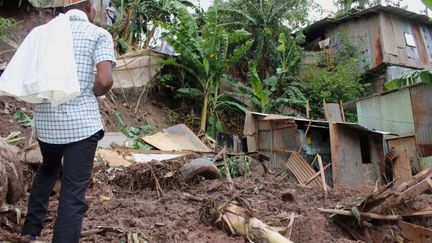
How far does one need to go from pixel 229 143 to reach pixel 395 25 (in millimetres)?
10912

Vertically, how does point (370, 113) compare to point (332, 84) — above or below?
below

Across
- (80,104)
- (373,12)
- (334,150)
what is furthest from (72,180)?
(373,12)

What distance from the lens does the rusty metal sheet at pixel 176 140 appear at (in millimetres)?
10355

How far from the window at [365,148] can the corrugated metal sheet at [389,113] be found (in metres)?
1.63

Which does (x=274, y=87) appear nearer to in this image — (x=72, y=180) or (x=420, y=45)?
(x=420, y=45)

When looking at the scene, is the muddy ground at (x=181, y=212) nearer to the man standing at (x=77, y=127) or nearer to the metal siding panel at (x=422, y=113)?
the man standing at (x=77, y=127)

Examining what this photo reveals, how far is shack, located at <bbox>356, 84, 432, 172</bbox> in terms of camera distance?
1226cm

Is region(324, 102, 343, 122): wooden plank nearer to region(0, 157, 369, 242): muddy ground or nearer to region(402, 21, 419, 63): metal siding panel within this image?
region(0, 157, 369, 242): muddy ground

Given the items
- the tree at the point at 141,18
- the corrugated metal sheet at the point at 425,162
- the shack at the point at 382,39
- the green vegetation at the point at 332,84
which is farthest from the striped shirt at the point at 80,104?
the shack at the point at 382,39

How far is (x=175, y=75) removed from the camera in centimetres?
1473

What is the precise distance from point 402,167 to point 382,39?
28.7ft

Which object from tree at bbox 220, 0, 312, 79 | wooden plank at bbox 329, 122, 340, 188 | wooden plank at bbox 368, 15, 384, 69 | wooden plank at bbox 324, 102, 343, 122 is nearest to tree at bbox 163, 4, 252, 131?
tree at bbox 220, 0, 312, 79

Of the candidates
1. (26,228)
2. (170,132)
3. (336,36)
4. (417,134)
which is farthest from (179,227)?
(336,36)

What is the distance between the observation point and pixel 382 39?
58.1ft
